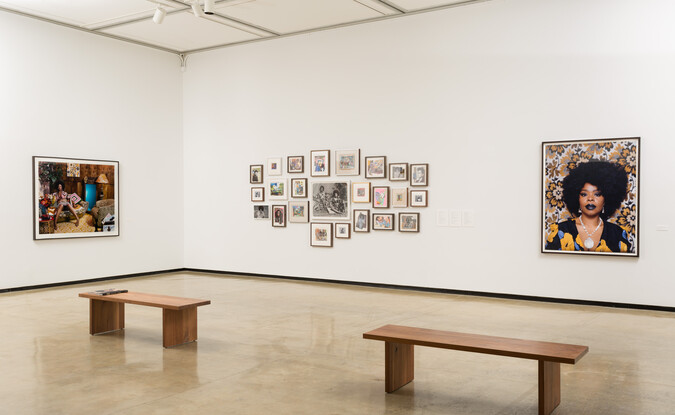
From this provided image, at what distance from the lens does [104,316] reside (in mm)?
7656

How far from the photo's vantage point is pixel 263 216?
1320 centimetres

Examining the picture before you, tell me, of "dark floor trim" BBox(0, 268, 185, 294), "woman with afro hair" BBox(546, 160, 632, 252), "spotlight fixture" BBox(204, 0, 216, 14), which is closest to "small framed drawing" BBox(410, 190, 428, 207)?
"woman with afro hair" BBox(546, 160, 632, 252)

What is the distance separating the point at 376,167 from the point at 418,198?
1.00m

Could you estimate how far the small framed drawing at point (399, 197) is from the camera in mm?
11406

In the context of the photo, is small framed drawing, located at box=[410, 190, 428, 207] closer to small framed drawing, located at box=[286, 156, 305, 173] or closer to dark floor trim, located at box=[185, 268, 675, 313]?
dark floor trim, located at box=[185, 268, 675, 313]

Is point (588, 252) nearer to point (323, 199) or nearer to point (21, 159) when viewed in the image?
point (323, 199)

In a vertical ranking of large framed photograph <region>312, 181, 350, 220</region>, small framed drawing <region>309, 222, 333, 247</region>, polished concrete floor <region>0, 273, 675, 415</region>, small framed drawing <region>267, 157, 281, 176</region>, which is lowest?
polished concrete floor <region>0, 273, 675, 415</region>

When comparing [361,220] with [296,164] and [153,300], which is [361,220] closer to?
[296,164]

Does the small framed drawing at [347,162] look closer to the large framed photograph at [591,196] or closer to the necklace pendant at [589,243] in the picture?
the large framed photograph at [591,196]

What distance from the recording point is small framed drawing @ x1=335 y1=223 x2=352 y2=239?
1209 cm

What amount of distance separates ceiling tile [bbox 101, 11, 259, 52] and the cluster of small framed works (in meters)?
2.64

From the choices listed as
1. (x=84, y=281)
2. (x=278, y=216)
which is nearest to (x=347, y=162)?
(x=278, y=216)

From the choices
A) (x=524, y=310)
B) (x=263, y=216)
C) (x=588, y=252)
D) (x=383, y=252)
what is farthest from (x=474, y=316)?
(x=263, y=216)

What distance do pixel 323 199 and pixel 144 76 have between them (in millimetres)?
4701
